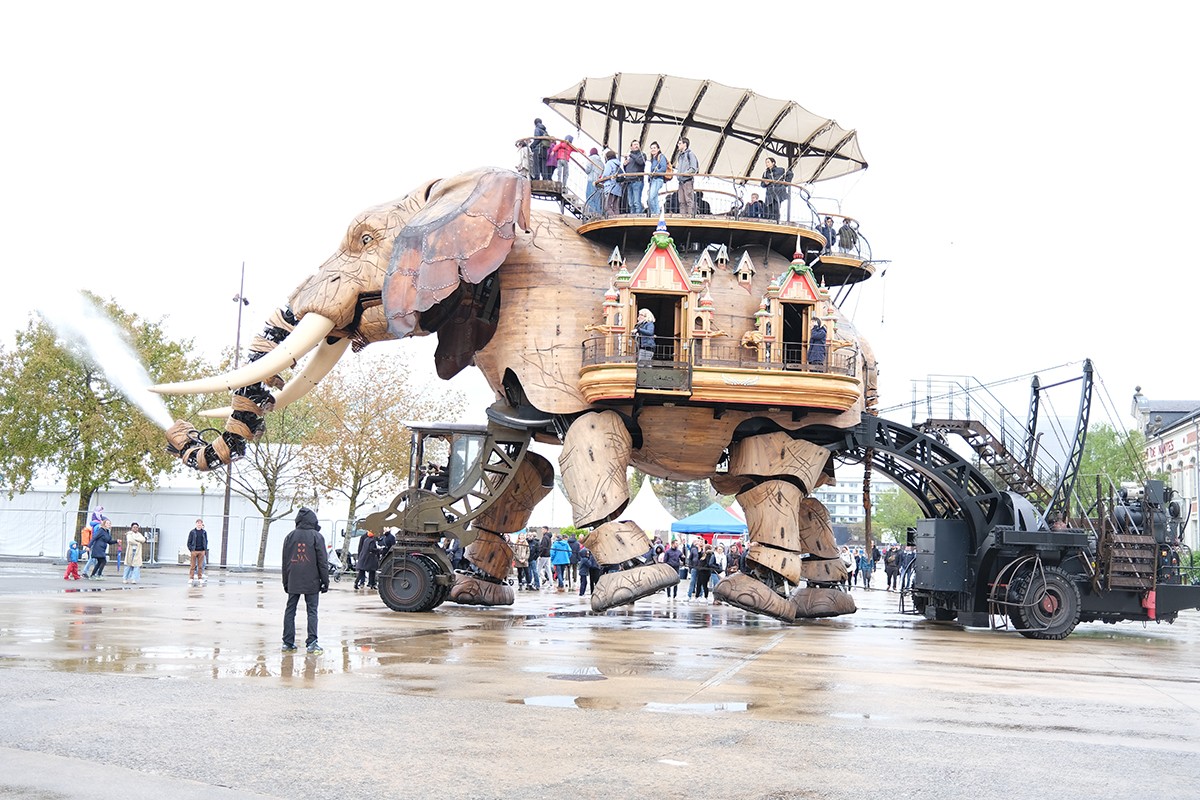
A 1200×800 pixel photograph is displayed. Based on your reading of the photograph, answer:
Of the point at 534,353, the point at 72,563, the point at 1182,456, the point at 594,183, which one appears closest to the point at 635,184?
the point at 594,183

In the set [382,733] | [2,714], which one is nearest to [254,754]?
[382,733]

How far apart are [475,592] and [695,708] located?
466 inches

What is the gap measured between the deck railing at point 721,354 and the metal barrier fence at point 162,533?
25.0 metres

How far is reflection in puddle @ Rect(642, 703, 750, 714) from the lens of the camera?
9.06 m

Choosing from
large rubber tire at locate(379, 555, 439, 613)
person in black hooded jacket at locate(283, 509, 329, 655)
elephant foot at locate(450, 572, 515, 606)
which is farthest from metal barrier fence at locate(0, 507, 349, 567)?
person in black hooded jacket at locate(283, 509, 329, 655)

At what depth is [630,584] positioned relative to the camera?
17375 millimetres

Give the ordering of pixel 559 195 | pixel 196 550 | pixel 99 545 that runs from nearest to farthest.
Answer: pixel 559 195 < pixel 99 545 < pixel 196 550

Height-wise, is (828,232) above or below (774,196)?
below

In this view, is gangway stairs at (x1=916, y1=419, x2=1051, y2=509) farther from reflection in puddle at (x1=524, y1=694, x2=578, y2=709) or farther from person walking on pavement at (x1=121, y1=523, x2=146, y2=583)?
person walking on pavement at (x1=121, y1=523, x2=146, y2=583)

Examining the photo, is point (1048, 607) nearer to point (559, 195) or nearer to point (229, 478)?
point (559, 195)

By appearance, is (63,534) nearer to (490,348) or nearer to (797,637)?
(490,348)

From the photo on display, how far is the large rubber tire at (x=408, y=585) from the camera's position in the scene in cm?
1911

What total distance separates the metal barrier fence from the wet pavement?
26297 millimetres

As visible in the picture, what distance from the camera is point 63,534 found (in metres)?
41.3
